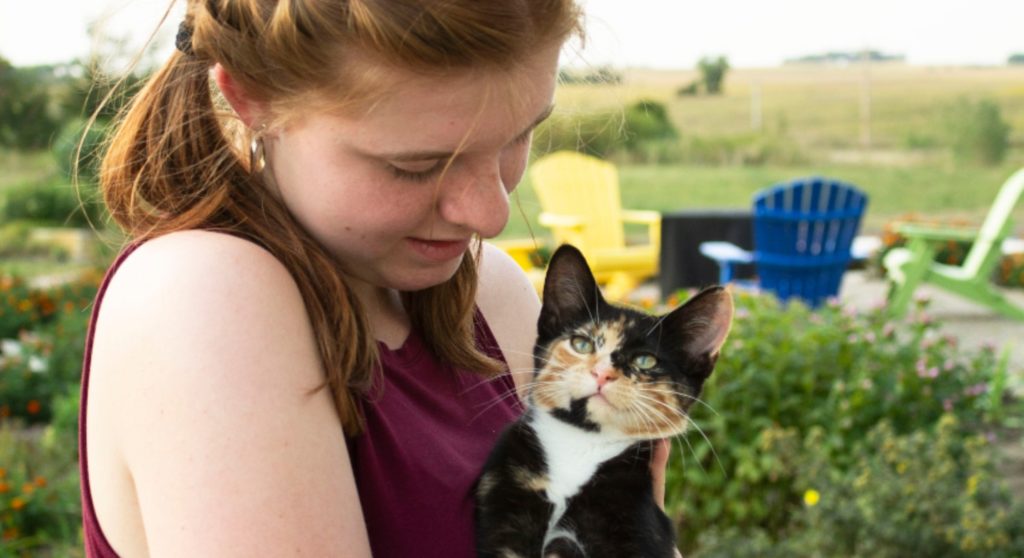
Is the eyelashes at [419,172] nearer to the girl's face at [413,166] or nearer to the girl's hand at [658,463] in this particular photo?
the girl's face at [413,166]

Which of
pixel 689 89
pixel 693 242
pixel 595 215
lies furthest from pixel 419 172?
pixel 689 89

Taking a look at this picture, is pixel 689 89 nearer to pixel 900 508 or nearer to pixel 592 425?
pixel 900 508

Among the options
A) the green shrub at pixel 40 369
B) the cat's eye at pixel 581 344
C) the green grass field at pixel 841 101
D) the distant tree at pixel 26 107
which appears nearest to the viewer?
the cat's eye at pixel 581 344

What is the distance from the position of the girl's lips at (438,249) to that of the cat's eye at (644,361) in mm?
298

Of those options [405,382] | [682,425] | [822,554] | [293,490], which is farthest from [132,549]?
[822,554]

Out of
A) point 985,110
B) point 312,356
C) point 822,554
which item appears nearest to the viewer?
point 312,356

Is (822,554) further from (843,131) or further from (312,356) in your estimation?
(843,131)

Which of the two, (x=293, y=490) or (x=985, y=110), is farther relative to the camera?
(x=985, y=110)

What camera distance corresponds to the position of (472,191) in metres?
1.41

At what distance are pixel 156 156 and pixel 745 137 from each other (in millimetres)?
19340

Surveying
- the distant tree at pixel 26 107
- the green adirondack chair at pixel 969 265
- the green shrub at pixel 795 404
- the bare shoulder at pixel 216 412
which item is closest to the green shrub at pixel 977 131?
the green adirondack chair at pixel 969 265

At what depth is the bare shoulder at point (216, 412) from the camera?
122 centimetres

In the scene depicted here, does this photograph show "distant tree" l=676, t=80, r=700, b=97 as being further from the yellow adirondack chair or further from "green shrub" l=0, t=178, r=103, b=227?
"green shrub" l=0, t=178, r=103, b=227

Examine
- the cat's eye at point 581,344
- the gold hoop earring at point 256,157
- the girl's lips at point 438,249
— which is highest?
the gold hoop earring at point 256,157
